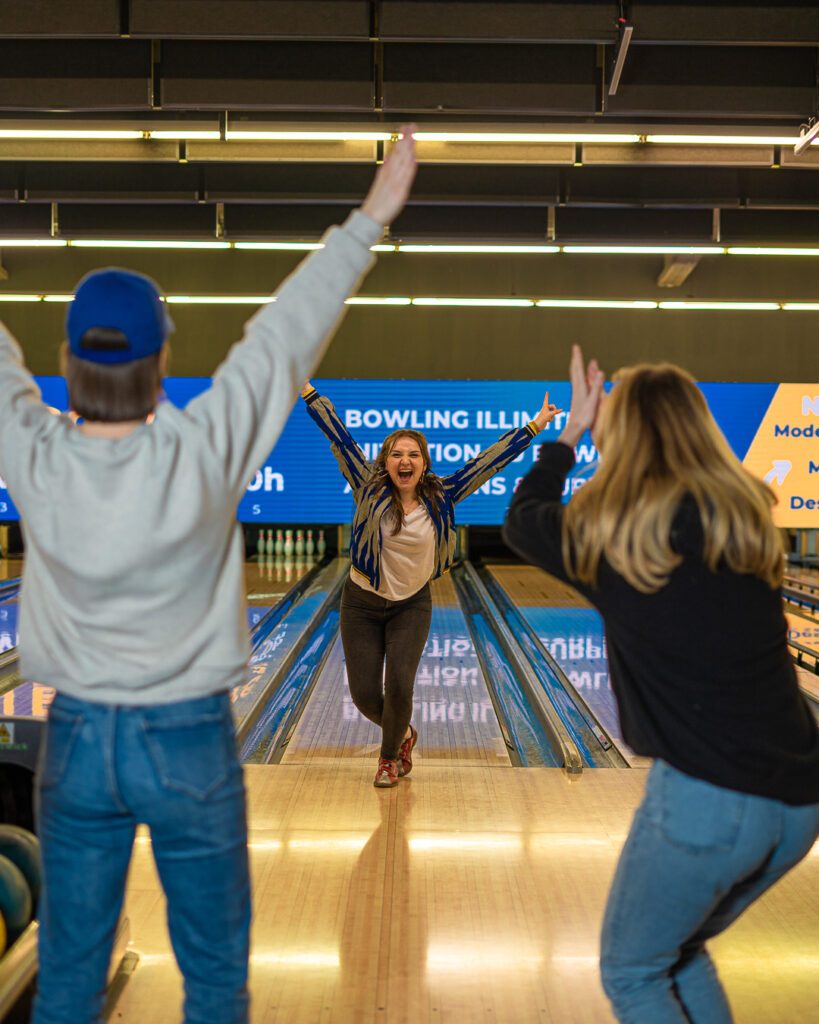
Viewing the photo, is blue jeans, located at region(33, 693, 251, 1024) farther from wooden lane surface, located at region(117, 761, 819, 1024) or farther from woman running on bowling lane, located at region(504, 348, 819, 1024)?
wooden lane surface, located at region(117, 761, 819, 1024)

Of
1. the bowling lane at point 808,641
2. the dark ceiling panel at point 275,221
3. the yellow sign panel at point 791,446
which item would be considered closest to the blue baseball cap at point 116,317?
the bowling lane at point 808,641

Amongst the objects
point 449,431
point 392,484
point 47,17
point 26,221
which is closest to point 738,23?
point 392,484

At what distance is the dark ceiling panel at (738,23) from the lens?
179 inches

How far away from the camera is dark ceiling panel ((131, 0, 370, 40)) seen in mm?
4527

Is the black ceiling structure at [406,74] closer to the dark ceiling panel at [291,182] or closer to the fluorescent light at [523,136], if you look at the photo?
the fluorescent light at [523,136]

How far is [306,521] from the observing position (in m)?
11.8

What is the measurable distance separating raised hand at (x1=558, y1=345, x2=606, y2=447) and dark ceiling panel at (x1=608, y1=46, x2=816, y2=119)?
356 cm

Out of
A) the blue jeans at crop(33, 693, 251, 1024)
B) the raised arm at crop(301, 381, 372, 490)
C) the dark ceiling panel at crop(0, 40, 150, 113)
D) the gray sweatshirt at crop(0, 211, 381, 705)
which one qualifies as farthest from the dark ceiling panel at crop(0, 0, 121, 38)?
the blue jeans at crop(33, 693, 251, 1024)

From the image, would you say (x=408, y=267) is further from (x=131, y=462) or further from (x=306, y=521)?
(x=131, y=462)

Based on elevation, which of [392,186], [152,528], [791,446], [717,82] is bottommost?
[791,446]

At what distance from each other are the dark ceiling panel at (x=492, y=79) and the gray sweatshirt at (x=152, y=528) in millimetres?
3894

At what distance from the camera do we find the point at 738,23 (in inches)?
180

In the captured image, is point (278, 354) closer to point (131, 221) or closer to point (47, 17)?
point (47, 17)

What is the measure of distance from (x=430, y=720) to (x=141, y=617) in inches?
172
